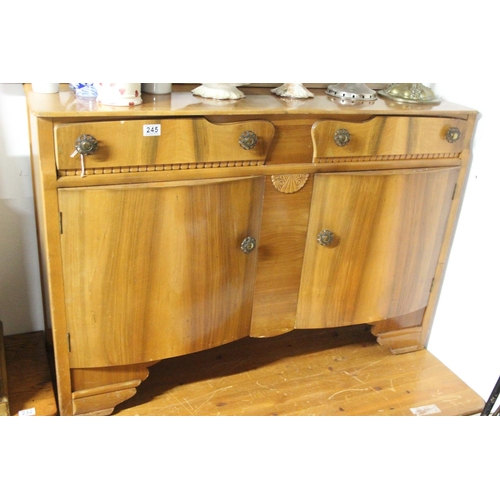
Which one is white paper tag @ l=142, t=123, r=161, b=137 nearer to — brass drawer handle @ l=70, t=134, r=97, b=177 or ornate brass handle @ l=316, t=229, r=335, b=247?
brass drawer handle @ l=70, t=134, r=97, b=177

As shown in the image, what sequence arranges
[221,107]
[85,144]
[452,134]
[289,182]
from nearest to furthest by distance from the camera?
[85,144]
[221,107]
[289,182]
[452,134]

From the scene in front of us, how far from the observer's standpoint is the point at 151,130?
1080mm

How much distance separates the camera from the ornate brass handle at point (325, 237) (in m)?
1.35

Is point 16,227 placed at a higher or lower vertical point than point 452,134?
lower

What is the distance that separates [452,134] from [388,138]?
20 cm

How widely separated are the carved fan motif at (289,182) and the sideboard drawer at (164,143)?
6 cm

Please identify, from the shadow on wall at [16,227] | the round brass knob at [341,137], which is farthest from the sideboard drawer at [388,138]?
the shadow on wall at [16,227]

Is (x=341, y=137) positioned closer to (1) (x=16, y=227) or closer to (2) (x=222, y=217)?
(2) (x=222, y=217)

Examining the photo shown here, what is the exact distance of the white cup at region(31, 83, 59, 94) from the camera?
1.10 meters

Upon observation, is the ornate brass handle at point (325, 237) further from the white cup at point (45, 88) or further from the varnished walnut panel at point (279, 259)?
the white cup at point (45, 88)

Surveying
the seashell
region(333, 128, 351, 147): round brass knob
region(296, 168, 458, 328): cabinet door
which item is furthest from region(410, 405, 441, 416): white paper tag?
the seashell

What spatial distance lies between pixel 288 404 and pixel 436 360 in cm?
54

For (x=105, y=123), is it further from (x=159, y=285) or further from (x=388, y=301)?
(x=388, y=301)

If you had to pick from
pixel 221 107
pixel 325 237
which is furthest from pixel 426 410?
pixel 221 107
